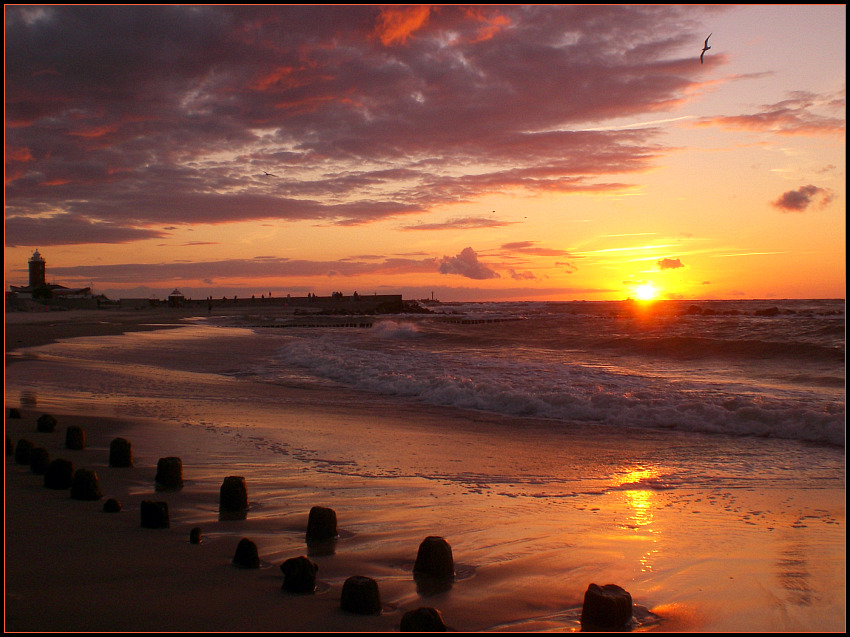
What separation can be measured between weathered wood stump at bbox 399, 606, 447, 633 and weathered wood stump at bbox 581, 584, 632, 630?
0.86 metres

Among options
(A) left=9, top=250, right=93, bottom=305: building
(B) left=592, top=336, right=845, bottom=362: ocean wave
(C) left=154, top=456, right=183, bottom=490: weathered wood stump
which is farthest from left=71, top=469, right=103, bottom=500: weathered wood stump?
(A) left=9, top=250, right=93, bottom=305: building

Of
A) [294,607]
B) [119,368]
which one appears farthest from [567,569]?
[119,368]

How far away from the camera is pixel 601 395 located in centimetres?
1186

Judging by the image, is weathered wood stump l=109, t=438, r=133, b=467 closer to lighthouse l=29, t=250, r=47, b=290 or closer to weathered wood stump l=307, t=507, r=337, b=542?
weathered wood stump l=307, t=507, r=337, b=542

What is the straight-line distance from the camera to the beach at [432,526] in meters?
3.47

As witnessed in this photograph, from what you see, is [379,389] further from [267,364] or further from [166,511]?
[166,511]

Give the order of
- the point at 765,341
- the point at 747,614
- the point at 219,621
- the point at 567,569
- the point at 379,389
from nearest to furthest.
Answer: the point at 219,621 < the point at 747,614 < the point at 567,569 < the point at 379,389 < the point at 765,341

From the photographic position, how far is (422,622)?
3.01m

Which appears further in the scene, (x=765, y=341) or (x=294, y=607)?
(x=765, y=341)

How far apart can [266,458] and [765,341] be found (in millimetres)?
22260

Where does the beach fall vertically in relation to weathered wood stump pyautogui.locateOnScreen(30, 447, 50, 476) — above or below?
below

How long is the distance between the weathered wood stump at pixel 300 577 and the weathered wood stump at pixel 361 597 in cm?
27

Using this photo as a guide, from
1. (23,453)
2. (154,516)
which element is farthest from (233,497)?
(23,453)

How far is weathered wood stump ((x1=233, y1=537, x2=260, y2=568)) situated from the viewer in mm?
3844
